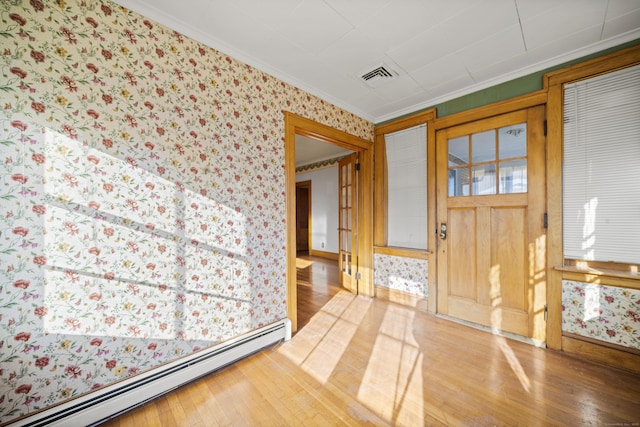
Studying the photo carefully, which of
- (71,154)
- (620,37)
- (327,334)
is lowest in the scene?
(327,334)

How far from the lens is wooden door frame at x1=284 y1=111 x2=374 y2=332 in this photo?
2.41 metres

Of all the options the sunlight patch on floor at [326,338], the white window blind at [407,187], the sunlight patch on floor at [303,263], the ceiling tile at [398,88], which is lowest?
the sunlight patch on floor at [326,338]

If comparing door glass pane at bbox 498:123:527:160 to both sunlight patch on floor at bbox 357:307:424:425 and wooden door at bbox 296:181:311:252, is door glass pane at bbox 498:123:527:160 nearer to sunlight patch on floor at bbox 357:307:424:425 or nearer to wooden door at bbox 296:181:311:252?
sunlight patch on floor at bbox 357:307:424:425

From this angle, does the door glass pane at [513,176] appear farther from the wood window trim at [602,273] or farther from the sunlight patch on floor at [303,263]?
the sunlight patch on floor at [303,263]

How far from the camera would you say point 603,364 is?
6.36ft

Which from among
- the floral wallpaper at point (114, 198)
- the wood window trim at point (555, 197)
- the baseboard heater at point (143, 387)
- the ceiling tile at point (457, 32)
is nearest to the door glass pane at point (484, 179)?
the wood window trim at point (555, 197)

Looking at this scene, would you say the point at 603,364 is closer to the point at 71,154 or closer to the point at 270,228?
the point at 270,228

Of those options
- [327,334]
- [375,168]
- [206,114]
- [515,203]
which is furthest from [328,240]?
[206,114]

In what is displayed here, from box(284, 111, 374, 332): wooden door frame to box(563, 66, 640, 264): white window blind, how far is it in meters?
2.02

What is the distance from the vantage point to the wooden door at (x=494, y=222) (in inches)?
89.7

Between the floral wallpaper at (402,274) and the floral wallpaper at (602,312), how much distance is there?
1.24m

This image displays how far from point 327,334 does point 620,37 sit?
355cm

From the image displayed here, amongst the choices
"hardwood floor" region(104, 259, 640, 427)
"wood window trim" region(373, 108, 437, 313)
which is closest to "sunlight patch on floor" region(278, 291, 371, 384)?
"hardwood floor" region(104, 259, 640, 427)

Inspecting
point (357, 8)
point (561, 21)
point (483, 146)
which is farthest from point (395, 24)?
point (483, 146)
